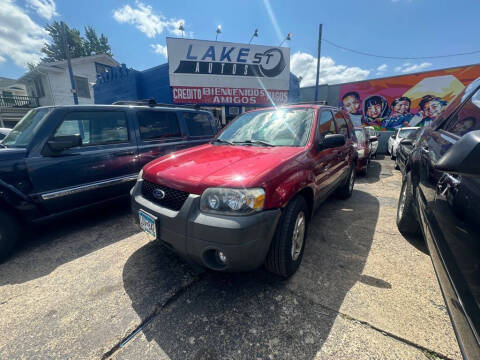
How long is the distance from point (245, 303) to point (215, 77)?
11.1m

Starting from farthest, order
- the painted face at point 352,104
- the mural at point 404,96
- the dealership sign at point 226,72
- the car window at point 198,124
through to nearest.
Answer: the painted face at point 352,104 → the mural at point 404,96 → the dealership sign at point 226,72 → the car window at point 198,124

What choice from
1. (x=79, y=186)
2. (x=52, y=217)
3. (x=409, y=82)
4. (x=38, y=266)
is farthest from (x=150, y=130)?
(x=409, y=82)

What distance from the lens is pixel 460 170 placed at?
0.86 m

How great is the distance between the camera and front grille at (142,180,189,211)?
1.80m

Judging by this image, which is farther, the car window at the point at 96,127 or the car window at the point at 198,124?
the car window at the point at 198,124

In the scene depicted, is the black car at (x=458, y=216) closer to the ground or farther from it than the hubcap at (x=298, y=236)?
farther from it

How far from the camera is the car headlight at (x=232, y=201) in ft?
5.17

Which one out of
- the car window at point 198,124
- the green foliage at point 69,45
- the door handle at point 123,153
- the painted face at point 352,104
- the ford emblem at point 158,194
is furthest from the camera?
the green foliage at point 69,45

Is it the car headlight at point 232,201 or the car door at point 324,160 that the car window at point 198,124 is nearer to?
the car door at point 324,160

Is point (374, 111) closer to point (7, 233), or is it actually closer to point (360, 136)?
point (360, 136)

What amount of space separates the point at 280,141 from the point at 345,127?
6.71 feet

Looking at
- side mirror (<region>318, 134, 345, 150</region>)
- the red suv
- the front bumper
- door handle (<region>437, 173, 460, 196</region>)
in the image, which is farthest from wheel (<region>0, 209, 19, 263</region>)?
door handle (<region>437, 173, 460, 196</region>)

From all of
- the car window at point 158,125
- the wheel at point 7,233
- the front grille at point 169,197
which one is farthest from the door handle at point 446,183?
the wheel at point 7,233

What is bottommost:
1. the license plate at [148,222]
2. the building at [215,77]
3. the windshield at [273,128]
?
the license plate at [148,222]
